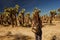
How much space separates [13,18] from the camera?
139 feet

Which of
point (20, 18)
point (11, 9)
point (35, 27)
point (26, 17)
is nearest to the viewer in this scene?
point (35, 27)

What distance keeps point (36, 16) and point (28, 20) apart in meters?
35.6

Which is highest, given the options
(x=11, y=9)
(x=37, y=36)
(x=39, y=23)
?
(x=11, y=9)

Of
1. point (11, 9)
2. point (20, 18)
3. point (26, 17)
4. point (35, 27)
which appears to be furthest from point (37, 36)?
point (26, 17)

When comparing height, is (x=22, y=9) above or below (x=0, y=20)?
A: above

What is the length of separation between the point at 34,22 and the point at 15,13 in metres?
30.5

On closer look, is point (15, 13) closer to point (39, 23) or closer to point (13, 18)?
point (13, 18)

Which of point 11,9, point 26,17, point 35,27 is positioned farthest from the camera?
point 26,17

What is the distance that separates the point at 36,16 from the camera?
1244cm

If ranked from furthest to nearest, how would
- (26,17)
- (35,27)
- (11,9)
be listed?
1. (26,17)
2. (11,9)
3. (35,27)

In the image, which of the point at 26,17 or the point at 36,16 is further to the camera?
the point at 26,17

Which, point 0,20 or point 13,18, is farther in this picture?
point 0,20

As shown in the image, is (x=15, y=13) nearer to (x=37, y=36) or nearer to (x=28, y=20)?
(x=28, y=20)

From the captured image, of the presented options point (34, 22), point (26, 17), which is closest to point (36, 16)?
point (34, 22)
